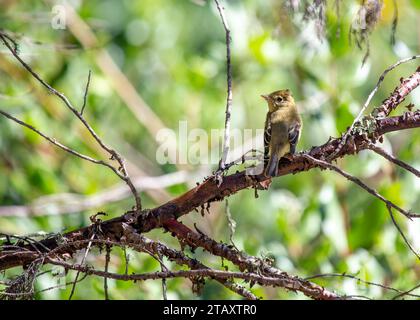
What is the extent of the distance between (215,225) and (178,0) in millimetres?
3328

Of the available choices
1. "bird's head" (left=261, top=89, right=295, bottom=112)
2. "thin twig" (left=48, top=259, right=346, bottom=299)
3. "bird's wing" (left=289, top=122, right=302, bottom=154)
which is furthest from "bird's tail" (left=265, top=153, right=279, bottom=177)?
"bird's head" (left=261, top=89, right=295, bottom=112)

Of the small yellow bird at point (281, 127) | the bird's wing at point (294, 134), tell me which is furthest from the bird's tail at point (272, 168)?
the bird's wing at point (294, 134)

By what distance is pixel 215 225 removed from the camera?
22.8 ft

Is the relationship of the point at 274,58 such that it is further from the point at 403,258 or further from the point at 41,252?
the point at 41,252

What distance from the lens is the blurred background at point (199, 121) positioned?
5383 millimetres

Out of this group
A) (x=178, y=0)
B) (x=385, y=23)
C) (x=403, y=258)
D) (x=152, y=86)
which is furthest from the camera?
(x=178, y=0)

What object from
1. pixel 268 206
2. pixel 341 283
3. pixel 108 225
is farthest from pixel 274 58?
pixel 108 225

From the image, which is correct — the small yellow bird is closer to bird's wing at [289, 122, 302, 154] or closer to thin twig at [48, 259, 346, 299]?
Answer: bird's wing at [289, 122, 302, 154]

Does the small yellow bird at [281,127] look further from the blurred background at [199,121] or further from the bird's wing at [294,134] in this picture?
the blurred background at [199,121]

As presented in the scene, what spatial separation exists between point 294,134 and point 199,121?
10.6 ft

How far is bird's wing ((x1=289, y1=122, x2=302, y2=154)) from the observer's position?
431 centimetres

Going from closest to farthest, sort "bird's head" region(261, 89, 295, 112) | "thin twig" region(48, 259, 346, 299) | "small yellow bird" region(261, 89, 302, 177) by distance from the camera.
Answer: "thin twig" region(48, 259, 346, 299)
"small yellow bird" region(261, 89, 302, 177)
"bird's head" region(261, 89, 295, 112)

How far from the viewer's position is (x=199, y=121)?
7.69m

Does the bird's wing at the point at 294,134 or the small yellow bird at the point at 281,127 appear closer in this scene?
the small yellow bird at the point at 281,127
